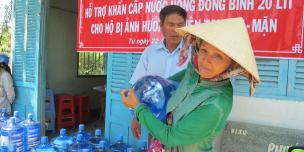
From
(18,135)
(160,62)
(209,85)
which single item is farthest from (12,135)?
(209,85)

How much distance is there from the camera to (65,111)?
5.75m

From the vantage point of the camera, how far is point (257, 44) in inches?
92.7

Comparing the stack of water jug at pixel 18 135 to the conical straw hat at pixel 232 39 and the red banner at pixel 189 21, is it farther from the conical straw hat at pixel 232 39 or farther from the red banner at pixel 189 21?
the conical straw hat at pixel 232 39

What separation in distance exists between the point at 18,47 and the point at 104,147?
7.49 feet

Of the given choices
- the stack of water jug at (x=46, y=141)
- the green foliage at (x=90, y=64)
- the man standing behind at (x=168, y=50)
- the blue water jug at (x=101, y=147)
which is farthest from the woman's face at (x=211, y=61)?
the green foliage at (x=90, y=64)

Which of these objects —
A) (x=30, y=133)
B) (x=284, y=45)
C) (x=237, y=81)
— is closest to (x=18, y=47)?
(x=30, y=133)

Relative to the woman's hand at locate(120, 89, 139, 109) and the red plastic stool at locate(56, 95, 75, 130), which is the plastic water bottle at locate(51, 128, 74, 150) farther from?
the red plastic stool at locate(56, 95, 75, 130)

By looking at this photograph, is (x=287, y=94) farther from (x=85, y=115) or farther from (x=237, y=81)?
(x=85, y=115)

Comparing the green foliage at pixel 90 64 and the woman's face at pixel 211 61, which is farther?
the green foliage at pixel 90 64

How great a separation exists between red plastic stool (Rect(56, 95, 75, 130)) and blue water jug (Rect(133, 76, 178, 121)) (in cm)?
412

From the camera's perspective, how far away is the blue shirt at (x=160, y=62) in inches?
90.1

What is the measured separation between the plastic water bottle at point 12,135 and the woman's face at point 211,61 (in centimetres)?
263

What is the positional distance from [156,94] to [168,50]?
69 centimetres

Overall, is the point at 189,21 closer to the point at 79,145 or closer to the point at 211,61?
the point at 211,61
